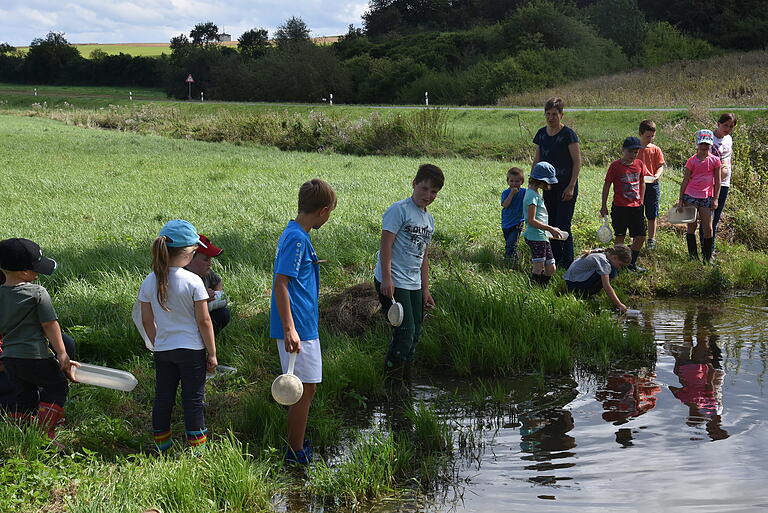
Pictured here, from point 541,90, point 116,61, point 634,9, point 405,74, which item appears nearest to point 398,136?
point 541,90

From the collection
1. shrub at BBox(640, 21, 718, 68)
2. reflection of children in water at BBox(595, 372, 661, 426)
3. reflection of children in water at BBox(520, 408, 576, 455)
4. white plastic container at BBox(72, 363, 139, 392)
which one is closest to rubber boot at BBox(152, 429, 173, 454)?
white plastic container at BBox(72, 363, 139, 392)

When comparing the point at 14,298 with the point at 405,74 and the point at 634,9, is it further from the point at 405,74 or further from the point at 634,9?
the point at 634,9

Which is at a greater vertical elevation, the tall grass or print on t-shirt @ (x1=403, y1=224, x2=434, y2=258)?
print on t-shirt @ (x1=403, y1=224, x2=434, y2=258)

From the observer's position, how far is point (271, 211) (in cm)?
1275

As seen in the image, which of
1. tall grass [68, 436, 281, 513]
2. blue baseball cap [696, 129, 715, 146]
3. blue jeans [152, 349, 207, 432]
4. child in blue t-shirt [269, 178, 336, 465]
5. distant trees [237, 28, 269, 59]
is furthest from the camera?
distant trees [237, 28, 269, 59]

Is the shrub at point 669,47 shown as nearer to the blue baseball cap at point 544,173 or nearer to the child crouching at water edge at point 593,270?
the blue baseball cap at point 544,173

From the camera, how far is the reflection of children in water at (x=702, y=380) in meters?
5.70

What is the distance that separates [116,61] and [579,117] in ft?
211

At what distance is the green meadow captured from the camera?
14.8 feet

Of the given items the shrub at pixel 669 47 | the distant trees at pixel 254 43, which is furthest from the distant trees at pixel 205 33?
the shrub at pixel 669 47

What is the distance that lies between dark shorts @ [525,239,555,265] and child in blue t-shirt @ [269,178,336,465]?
13.8 feet

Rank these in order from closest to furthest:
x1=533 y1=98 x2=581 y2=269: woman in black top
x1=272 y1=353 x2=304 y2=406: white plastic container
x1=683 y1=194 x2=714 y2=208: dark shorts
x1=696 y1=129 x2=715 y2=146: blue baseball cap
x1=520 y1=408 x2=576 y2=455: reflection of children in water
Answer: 1. x1=272 y1=353 x2=304 y2=406: white plastic container
2. x1=520 y1=408 x2=576 y2=455: reflection of children in water
3. x1=533 y1=98 x2=581 y2=269: woman in black top
4. x1=696 y1=129 x2=715 y2=146: blue baseball cap
5. x1=683 y1=194 x2=714 y2=208: dark shorts

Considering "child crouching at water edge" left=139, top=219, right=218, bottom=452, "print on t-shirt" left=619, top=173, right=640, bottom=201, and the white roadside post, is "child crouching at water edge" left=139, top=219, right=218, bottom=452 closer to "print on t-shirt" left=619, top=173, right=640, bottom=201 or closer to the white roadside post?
"print on t-shirt" left=619, top=173, right=640, bottom=201

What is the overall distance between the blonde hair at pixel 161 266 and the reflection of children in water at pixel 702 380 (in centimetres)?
371
